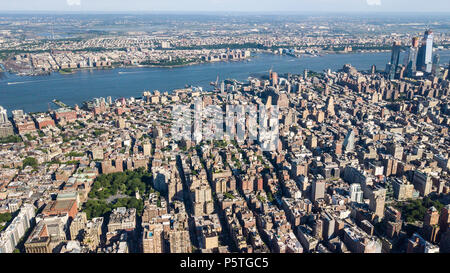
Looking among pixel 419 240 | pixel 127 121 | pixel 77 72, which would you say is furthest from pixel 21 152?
pixel 77 72

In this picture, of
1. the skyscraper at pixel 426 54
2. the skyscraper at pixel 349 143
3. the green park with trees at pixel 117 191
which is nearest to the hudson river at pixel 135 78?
the skyscraper at pixel 426 54

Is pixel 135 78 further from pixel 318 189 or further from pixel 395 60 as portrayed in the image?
pixel 318 189

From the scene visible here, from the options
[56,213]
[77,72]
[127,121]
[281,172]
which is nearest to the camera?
[56,213]

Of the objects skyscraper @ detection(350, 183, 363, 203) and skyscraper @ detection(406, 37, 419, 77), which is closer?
skyscraper @ detection(350, 183, 363, 203)

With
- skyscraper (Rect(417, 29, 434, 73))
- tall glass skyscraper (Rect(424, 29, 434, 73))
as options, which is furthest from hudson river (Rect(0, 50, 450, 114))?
→ tall glass skyscraper (Rect(424, 29, 434, 73))

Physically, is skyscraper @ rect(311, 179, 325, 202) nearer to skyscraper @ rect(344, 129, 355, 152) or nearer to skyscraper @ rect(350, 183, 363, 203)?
skyscraper @ rect(350, 183, 363, 203)

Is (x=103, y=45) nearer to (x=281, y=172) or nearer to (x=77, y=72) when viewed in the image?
(x=77, y=72)
